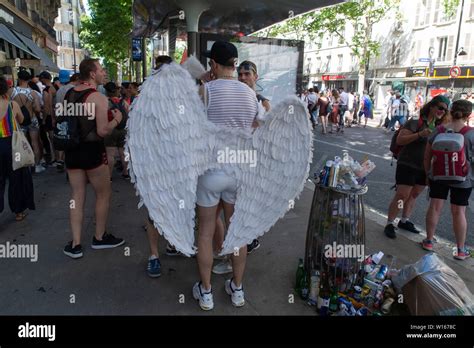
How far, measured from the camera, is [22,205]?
410 cm

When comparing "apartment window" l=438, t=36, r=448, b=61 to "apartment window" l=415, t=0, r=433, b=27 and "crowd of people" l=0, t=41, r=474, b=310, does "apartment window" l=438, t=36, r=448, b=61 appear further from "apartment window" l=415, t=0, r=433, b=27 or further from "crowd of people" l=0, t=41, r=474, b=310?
"crowd of people" l=0, t=41, r=474, b=310

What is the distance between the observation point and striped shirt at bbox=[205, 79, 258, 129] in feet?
7.17

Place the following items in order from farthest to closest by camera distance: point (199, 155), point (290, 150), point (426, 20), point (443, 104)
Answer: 1. point (426, 20)
2. point (443, 104)
3. point (290, 150)
4. point (199, 155)

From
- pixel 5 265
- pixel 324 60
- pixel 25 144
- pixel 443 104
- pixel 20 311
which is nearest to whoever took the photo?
pixel 20 311

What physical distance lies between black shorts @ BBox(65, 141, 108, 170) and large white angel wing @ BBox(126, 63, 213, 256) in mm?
1351

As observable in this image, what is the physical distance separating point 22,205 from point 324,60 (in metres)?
41.4

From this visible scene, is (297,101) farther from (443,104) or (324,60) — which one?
(324,60)

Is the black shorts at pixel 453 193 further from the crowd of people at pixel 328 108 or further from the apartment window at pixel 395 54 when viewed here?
the apartment window at pixel 395 54

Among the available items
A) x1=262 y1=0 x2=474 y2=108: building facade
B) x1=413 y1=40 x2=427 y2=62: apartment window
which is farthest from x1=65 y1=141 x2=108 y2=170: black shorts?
x1=413 y1=40 x2=427 y2=62: apartment window

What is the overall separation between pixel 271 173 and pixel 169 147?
71 centimetres

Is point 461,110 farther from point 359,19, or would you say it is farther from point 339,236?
point 359,19

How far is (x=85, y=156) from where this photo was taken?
312cm

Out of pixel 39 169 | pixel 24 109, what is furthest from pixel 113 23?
pixel 24 109
